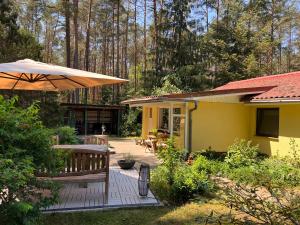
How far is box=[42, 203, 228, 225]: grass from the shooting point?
17.7 feet

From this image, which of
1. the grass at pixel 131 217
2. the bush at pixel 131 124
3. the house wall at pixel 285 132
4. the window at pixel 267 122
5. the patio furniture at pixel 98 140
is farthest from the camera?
the bush at pixel 131 124

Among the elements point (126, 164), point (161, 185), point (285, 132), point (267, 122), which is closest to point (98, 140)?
point (126, 164)

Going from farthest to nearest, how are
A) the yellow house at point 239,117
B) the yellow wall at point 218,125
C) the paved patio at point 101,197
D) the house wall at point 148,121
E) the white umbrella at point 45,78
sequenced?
the house wall at point 148,121 < the yellow wall at point 218,125 < the yellow house at point 239,117 < the white umbrella at point 45,78 < the paved patio at point 101,197

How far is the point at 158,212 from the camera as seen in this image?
6012mm

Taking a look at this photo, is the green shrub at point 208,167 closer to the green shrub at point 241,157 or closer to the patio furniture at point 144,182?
the green shrub at point 241,157

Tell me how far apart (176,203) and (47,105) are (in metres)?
14.5

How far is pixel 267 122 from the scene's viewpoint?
13.0 meters

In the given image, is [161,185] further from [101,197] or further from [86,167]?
[86,167]

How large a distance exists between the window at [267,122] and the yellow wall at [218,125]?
0.65m

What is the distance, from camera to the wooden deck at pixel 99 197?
20.2 feet

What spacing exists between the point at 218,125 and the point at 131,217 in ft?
27.8

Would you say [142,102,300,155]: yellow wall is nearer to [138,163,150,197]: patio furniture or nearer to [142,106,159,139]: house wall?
[142,106,159,139]: house wall

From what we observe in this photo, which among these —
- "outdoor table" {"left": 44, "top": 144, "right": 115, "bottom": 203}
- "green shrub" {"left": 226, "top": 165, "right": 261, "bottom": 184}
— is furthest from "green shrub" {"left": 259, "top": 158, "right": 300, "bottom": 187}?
"outdoor table" {"left": 44, "top": 144, "right": 115, "bottom": 203}

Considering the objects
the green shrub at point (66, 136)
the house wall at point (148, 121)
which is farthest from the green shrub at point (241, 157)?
the house wall at point (148, 121)
